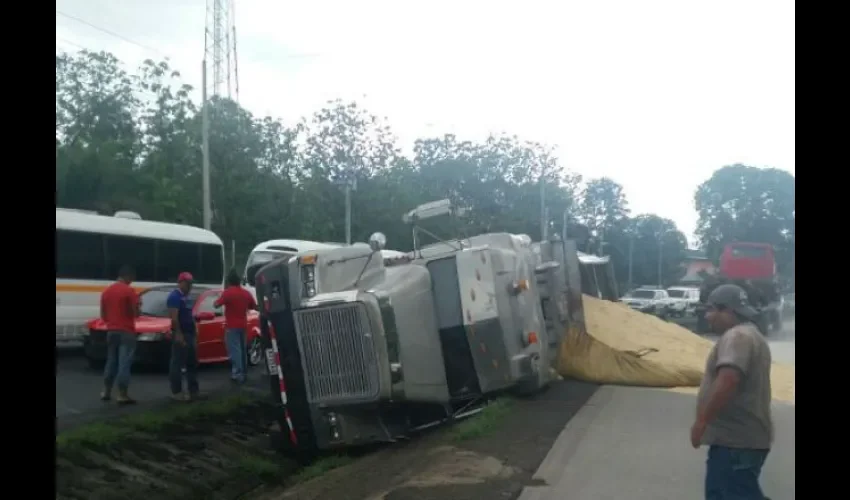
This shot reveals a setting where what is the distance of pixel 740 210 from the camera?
2181 centimetres

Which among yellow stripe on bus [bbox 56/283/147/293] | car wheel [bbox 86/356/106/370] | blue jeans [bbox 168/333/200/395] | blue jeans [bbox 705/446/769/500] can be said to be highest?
yellow stripe on bus [bbox 56/283/147/293]

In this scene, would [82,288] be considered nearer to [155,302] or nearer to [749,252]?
[155,302]

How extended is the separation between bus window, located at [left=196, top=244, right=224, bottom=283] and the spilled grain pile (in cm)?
737

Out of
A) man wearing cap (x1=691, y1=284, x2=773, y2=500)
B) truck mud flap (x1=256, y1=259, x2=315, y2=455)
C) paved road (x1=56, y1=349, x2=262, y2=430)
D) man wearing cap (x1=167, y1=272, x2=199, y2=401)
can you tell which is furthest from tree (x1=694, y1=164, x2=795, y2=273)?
paved road (x1=56, y1=349, x2=262, y2=430)

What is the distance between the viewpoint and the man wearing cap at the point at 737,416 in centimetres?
488

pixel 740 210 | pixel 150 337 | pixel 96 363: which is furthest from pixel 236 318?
pixel 740 210

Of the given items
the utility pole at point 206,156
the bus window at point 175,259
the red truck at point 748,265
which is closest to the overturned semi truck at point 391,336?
the bus window at point 175,259

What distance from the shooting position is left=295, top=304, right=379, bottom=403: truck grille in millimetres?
8523

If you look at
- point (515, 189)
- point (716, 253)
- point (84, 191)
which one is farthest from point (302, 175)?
point (716, 253)

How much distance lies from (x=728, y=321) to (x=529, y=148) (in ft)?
57.3

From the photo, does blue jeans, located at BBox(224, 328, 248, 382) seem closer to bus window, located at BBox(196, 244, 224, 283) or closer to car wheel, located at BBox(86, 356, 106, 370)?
car wheel, located at BBox(86, 356, 106, 370)

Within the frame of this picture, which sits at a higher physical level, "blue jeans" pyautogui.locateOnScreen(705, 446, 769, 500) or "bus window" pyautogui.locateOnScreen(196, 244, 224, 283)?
"bus window" pyautogui.locateOnScreen(196, 244, 224, 283)

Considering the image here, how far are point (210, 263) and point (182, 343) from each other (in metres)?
6.33

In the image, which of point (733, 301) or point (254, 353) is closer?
point (733, 301)
